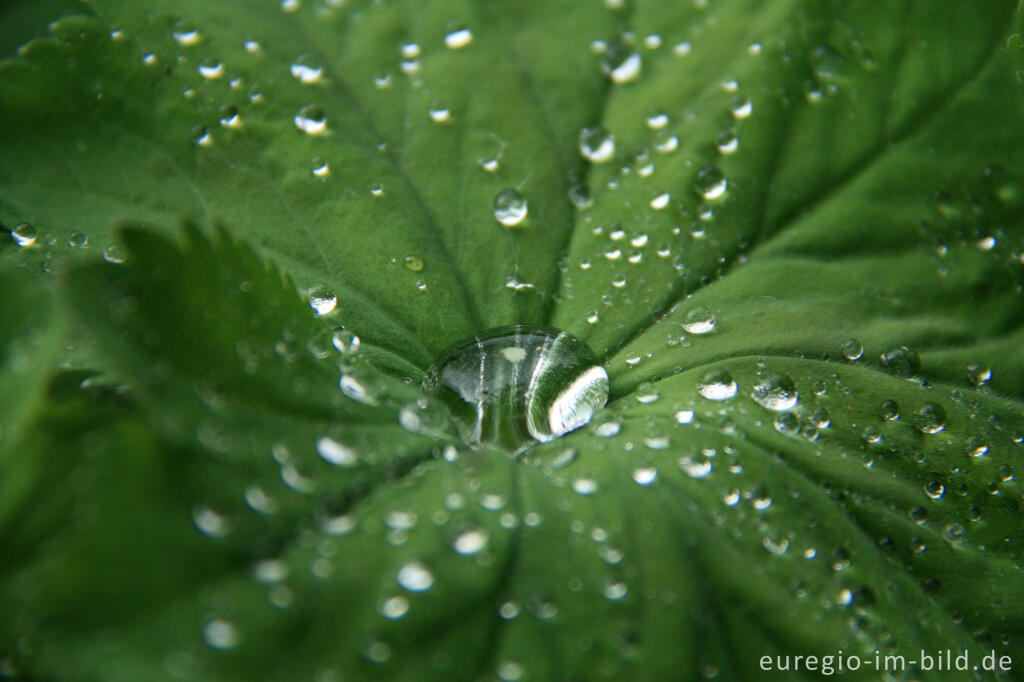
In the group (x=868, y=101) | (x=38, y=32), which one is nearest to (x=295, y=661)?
(x=868, y=101)

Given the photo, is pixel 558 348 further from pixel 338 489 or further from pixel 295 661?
pixel 295 661

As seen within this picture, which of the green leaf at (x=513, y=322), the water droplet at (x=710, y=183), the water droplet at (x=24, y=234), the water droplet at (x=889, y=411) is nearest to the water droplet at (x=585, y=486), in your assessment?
the green leaf at (x=513, y=322)

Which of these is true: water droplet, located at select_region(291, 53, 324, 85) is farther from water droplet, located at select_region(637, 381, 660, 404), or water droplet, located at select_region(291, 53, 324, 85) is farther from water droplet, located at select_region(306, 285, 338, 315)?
water droplet, located at select_region(637, 381, 660, 404)

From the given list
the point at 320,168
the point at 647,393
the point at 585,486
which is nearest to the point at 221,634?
the point at 585,486

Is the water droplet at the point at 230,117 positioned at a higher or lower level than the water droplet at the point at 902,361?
higher

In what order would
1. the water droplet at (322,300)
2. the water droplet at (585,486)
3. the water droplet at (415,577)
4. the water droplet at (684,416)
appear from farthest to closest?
the water droplet at (322,300)
the water droplet at (684,416)
the water droplet at (585,486)
the water droplet at (415,577)


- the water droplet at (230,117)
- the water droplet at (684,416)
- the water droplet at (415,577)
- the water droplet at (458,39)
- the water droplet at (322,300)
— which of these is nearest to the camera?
the water droplet at (415,577)

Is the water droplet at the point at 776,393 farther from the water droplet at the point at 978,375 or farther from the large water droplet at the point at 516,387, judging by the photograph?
the water droplet at the point at 978,375

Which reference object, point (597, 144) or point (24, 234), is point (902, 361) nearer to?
point (597, 144)
